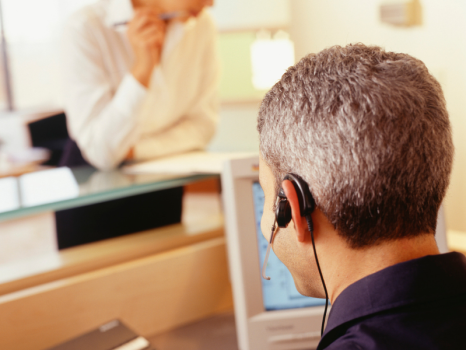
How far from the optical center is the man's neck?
22.0 inches

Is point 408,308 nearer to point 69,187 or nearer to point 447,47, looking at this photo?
point 69,187

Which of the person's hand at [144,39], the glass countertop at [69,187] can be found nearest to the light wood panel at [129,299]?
the glass countertop at [69,187]

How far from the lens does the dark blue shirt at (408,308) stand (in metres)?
0.49

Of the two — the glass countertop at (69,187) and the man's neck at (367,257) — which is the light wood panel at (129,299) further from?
the man's neck at (367,257)

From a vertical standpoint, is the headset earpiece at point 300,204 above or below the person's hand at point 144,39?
below

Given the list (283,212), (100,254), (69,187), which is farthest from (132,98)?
(283,212)

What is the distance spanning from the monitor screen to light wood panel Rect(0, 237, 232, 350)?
23cm

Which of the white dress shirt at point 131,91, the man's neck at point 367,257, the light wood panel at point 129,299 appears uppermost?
the white dress shirt at point 131,91

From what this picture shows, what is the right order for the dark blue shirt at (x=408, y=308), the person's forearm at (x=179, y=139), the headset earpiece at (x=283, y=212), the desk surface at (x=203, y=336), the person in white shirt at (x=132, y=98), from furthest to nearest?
the person's forearm at (x=179, y=139) → the person in white shirt at (x=132, y=98) → the desk surface at (x=203, y=336) → the headset earpiece at (x=283, y=212) → the dark blue shirt at (x=408, y=308)

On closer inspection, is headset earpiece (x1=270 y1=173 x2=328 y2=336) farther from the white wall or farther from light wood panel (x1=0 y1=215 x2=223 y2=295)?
the white wall

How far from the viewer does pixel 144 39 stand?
1.32 m

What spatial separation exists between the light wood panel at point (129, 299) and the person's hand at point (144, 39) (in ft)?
1.64

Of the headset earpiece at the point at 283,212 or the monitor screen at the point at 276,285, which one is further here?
the monitor screen at the point at 276,285

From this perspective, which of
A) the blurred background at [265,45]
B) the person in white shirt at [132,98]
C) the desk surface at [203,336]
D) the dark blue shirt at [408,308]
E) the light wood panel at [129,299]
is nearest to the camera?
the dark blue shirt at [408,308]
